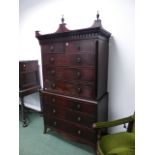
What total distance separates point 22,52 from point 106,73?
2180 mm

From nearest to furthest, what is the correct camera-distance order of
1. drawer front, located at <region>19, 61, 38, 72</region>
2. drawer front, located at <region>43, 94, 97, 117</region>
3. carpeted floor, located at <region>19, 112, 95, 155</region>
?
drawer front, located at <region>43, 94, 97, 117</region>, carpeted floor, located at <region>19, 112, 95, 155</region>, drawer front, located at <region>19, 61, 38, 72</region>

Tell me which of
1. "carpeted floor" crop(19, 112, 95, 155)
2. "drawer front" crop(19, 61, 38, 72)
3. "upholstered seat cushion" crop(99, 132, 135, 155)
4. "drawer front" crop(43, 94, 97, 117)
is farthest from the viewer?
"drawer front" crop(19, 61, 38, 72)

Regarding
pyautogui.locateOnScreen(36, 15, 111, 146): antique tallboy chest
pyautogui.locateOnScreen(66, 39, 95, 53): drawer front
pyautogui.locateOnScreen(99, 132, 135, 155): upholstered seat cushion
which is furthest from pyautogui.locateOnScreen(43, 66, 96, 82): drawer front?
pyautogui.locateOnScreen(99, 132, 135, 155): upholstered seat cushion

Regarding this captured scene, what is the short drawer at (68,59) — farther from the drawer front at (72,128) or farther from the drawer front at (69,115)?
the drawer front at (72,128)

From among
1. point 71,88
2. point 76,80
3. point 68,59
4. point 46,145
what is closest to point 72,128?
point 46,145

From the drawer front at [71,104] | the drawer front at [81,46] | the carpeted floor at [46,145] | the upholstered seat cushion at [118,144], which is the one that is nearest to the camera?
the upholstered seat cushion at [118,144]

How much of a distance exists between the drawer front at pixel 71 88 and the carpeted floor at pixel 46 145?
2.56 ft

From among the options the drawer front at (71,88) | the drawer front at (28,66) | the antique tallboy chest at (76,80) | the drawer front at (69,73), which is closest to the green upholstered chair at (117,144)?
the antique tallboy chest at (76,80)

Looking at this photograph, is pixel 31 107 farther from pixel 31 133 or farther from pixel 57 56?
pixel 57 56

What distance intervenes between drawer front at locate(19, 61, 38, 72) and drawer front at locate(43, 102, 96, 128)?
83 cm

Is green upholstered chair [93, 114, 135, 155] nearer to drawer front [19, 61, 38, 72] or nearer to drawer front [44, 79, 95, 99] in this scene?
drawer front [44, 79, 95, 99]

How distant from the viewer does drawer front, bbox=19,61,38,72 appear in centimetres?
280

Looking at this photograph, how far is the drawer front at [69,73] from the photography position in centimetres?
195

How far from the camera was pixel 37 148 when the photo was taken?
2.24 metres
